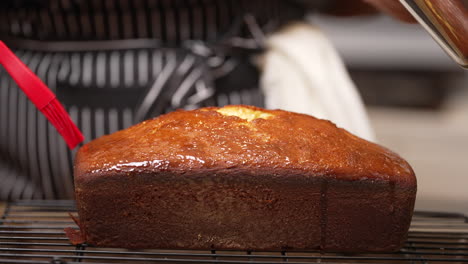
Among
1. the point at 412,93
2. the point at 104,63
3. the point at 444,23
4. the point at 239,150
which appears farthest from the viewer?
the point at 412,93

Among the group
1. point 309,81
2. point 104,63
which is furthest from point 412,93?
point 104,63

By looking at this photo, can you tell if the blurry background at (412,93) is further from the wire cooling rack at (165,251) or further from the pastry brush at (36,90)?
the pastry brush at (36,90)

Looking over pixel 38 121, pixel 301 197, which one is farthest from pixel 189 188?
pixel 38 121

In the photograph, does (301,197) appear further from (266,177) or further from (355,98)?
(355,98)

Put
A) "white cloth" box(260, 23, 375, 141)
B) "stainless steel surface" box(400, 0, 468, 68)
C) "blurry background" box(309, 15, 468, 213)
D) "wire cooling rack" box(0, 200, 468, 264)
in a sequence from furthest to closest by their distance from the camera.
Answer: "blurry background" box(309, 15, 468, 213), "white cloth" box(260, 23, 375, 141), "wire cooling rack" box(0, 200, 468, 264), "stainless steel surface" box(400, 0, 468, 68)

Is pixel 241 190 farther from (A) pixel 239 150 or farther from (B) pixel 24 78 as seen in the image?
(B) pixel 24 78

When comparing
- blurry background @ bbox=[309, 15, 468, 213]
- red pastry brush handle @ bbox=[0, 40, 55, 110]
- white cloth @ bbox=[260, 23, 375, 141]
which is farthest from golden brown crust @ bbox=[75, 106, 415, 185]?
blurry background @ bbox=[309, 15, 468, 213]

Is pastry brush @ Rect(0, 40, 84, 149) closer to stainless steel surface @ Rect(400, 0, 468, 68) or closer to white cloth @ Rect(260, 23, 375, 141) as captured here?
stainless steel surface @ Rect(400, 0, 468, 68)

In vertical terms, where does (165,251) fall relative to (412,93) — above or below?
above
